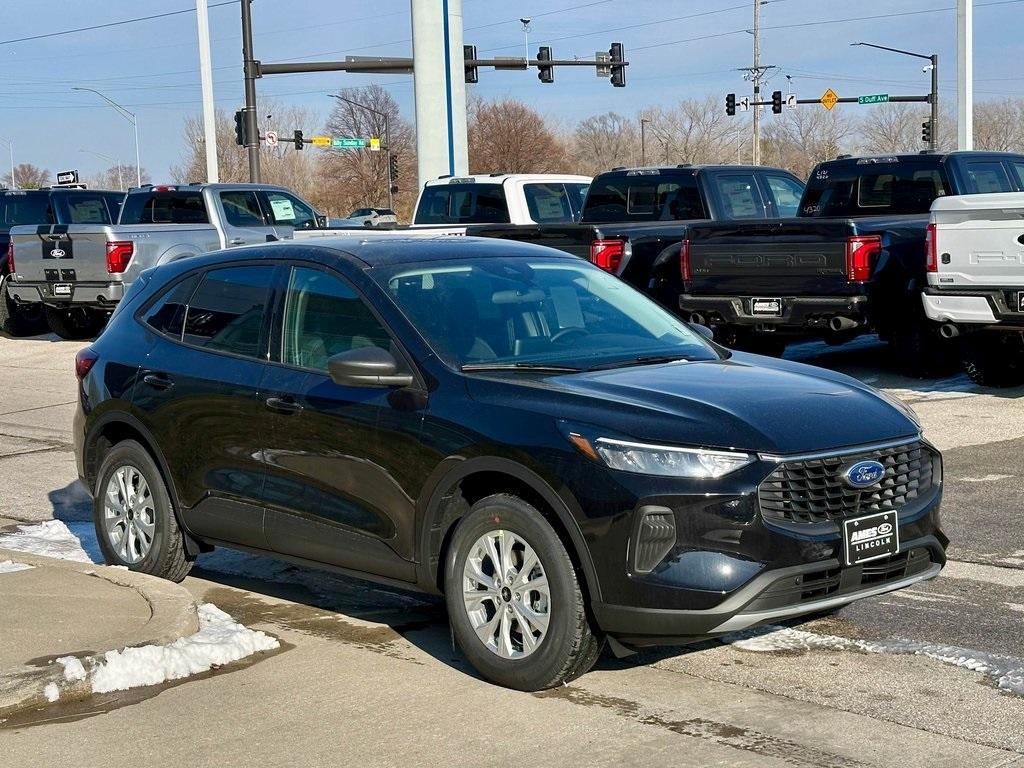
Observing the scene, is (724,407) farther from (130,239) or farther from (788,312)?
(130,239)

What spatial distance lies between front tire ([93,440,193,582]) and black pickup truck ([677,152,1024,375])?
7934 millimetres

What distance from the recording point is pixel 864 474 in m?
5.33

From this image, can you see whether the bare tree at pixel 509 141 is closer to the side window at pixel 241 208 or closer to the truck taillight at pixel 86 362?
the side window at pixel 241 208

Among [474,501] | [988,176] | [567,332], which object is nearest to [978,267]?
[988,176]

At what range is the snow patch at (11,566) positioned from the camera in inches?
285

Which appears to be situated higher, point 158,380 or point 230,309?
point 230,309

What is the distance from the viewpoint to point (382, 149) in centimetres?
9412

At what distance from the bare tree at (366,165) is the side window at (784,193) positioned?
2946 inches

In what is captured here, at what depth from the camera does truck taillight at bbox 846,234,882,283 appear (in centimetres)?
1342

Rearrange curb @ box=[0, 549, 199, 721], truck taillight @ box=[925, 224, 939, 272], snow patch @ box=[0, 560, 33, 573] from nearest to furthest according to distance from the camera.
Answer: curb @ box=[0, 549, 199, 721] < snow patch @ box=[0, 560, 33, 573] < truck taillight @ box=[925, 224, 939, 272]

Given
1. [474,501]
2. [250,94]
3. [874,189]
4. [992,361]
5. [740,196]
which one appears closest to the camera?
[474,501]

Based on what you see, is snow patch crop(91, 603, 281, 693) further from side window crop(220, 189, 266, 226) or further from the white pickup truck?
side window crop(220, 189, 266, 226)

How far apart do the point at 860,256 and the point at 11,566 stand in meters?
8.57

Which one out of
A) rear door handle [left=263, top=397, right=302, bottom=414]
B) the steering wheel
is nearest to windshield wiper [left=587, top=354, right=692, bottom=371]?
the steering wheel
